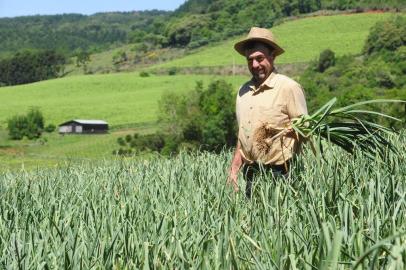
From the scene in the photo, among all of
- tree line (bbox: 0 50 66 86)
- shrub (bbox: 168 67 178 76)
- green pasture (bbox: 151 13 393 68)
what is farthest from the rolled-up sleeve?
tree line (bbox: 0 50 66 86)

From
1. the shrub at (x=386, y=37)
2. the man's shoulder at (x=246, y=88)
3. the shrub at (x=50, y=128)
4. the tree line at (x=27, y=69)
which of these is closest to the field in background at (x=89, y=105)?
the shrub at (x=50, y=128)

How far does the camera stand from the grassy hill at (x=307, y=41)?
65125mm

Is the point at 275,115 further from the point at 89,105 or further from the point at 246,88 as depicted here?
the point at 89,105

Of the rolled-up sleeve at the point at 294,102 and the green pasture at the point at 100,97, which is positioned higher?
the rolled-up sleeve at the point at 294,102

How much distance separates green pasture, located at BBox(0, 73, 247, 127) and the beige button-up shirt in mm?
48119

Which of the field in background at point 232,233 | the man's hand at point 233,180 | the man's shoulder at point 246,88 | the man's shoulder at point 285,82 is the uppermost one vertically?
the man's shoulder at point 285,82

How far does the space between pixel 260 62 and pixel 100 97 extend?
60962 mm

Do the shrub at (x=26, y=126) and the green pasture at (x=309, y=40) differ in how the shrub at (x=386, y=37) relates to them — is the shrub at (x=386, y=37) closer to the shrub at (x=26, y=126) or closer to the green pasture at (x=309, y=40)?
the green pasture at (x=309, y=40)

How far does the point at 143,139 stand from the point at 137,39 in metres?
66.3

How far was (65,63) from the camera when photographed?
104438mm

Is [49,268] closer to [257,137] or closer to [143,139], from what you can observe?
[257,137]

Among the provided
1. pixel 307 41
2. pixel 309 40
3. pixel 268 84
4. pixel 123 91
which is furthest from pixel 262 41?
pixel 309 40

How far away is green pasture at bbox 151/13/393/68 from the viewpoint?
213 ft

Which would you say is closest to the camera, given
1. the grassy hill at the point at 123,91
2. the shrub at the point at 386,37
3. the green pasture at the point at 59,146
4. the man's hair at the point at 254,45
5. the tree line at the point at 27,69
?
the man's hair at the point at 254,45
